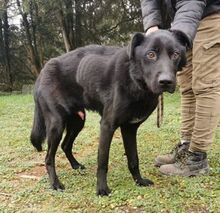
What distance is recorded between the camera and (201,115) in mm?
3822

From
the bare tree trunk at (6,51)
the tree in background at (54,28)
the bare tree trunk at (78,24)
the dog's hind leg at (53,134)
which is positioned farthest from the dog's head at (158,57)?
the bare tree trunk at (6,51)

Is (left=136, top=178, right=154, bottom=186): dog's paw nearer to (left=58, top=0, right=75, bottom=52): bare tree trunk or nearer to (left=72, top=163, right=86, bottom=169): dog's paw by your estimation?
(left=72, top=163, right=86, bottom=169): dog's paw

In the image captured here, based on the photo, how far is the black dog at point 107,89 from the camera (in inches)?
118

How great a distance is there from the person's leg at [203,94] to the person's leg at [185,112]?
0.21m

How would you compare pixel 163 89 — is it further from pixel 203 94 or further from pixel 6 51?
pixel 6 51

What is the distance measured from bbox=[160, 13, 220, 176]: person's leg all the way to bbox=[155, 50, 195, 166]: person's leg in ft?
0.68

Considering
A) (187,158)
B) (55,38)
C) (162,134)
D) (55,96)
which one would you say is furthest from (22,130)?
(55,38)

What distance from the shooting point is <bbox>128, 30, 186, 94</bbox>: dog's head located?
2922mm

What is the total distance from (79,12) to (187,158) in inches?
532

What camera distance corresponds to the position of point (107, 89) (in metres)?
3.49

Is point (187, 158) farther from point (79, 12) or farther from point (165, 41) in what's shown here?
point (79, 12)

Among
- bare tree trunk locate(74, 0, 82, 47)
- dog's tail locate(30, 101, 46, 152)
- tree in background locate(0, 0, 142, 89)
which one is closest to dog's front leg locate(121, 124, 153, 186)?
dog's tail locate(30, 101, 46, 152)

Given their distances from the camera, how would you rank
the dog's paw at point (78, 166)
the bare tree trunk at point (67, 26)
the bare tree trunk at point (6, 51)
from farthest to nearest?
the bare tree trunk at point (6, 51) < the bare tree trunk at point (67, 26) < the dog's paw at point (78, 166)

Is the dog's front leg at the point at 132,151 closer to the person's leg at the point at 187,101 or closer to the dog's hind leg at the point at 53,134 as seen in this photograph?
the dog's hind leg at the point at 53,134
